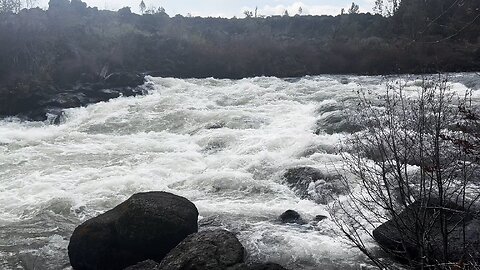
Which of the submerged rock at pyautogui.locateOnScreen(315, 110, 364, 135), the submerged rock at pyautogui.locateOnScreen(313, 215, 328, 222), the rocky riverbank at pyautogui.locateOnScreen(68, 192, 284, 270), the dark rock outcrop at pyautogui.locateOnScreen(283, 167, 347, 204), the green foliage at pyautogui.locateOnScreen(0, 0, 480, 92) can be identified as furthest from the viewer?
the green foliage at pyautogui.locateOnScreen(0, 0, 480, 92)

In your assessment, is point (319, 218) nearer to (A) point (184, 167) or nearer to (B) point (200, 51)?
(A) point (184, 167)

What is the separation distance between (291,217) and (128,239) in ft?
9.53

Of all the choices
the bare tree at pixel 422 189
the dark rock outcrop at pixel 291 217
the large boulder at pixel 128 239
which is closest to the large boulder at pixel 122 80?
the bare tree at pixel 422 189

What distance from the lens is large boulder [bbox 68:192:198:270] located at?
21.7ft

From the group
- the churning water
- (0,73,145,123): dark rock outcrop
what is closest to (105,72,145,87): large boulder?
(0,73,145,123): dark rock outcrop

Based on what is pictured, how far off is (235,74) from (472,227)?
83.5 ft

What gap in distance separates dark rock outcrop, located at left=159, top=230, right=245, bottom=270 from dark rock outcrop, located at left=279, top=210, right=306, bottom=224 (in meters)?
1.92

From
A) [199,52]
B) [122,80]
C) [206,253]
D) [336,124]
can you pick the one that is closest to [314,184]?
[206,253]

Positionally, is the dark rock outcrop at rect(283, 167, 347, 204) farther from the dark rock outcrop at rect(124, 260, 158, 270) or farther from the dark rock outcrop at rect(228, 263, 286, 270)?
the dark rock outcrop at rect(124, 260, 158, 270)

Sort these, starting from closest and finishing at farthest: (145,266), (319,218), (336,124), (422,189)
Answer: (145,266), (422,189), (319,218), (336,124)

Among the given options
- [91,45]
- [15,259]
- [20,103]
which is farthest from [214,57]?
[15,259]

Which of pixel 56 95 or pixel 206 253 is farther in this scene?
pixel 56 95

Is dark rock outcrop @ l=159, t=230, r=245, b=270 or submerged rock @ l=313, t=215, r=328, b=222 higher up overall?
dark rock outcrop @ l=159, t=230, r=245, b=270

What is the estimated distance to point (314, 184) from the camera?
9.17 metres
